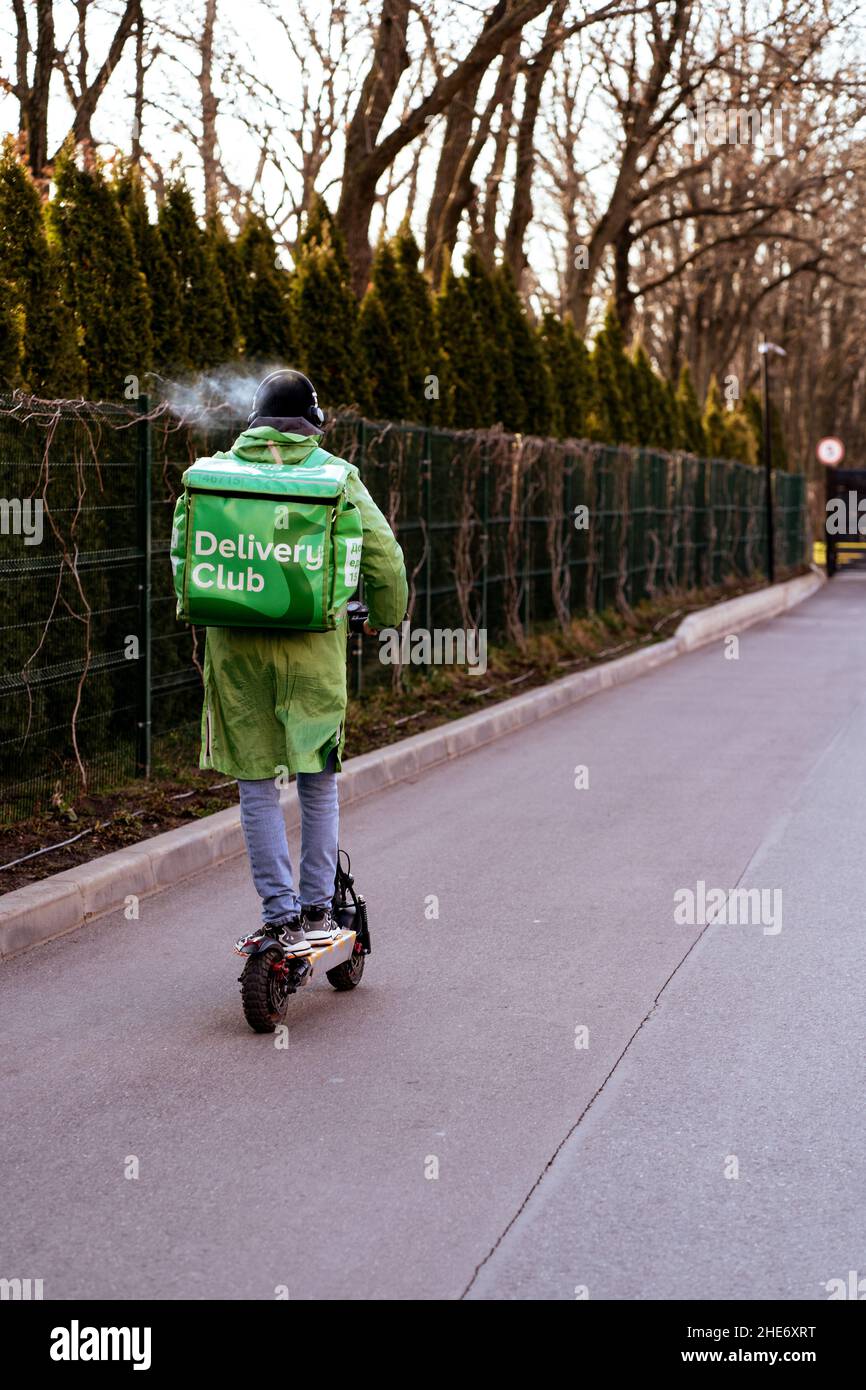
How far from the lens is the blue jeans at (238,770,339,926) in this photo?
590 centimetres

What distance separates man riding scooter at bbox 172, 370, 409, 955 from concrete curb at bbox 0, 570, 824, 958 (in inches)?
58.5

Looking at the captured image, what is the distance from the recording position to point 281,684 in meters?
5.82

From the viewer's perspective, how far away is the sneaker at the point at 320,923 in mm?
6031

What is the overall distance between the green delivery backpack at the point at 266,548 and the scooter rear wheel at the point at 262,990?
3.51ft

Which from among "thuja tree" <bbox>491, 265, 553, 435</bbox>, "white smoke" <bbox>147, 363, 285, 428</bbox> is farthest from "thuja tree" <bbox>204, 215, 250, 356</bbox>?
"thuja tree" <bbox>491, 265, 553, 435</bbox>

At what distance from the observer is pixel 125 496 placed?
10.3 meters

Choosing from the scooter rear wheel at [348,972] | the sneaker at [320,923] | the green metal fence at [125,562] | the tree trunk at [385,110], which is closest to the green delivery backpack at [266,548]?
the sneaker at [320,923]

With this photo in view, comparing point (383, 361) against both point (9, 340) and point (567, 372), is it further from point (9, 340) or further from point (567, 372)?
point (9, 340)

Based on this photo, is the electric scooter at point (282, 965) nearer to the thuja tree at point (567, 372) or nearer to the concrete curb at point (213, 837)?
the concrete curb at point (213, 837)

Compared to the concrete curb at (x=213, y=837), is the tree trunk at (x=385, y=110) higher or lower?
higher

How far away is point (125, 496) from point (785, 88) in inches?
588

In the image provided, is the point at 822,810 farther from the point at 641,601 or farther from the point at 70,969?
the point at 641,601

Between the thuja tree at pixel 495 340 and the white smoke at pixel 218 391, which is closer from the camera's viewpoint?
the white smoke at pixel 218 391

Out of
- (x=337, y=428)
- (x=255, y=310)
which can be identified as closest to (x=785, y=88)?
(x=255, y=310)
